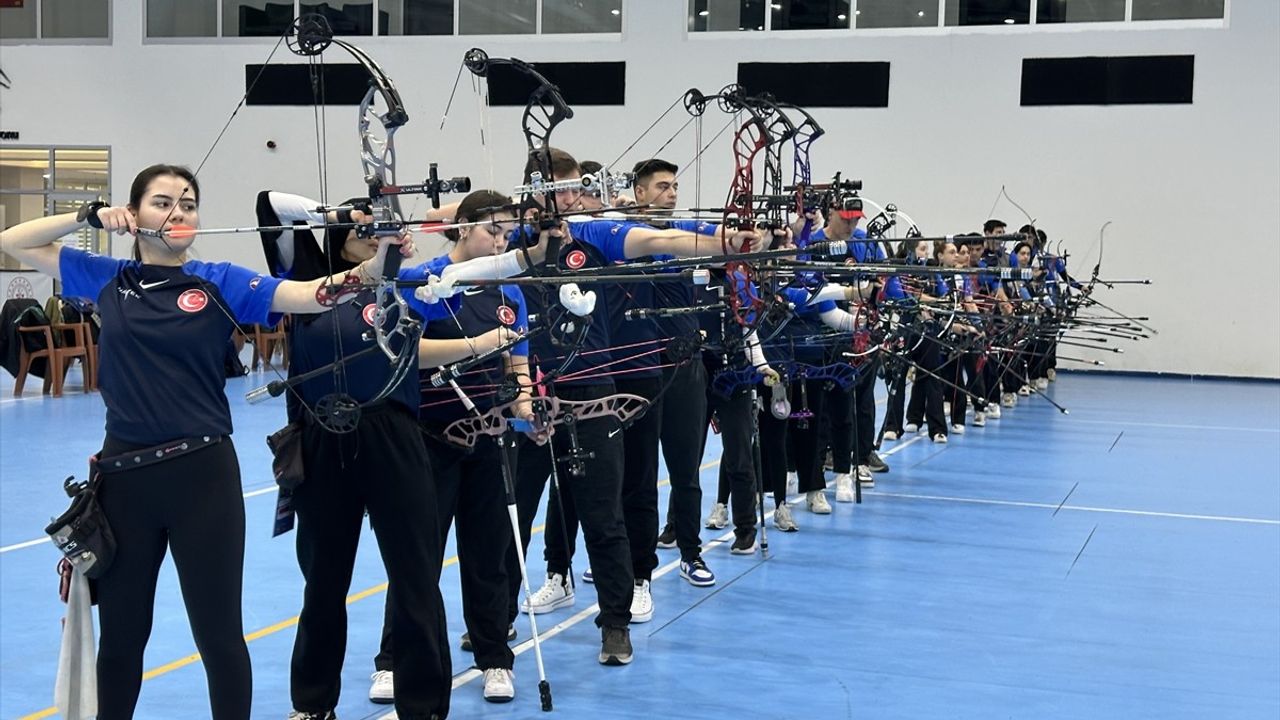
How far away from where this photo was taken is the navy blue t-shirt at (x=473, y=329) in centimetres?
368

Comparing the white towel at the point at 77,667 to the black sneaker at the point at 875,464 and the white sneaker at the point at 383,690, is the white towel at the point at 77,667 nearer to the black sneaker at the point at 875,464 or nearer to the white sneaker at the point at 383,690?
the white sneaker at the point at 383,690

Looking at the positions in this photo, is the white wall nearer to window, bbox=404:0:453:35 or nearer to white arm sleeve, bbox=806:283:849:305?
window, bbox=404:0:453:35

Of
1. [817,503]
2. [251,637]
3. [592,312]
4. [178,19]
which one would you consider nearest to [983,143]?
[817,503]

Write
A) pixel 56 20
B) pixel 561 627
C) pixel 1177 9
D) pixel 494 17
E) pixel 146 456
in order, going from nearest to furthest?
1. pixel 146 456
2. pixel 561 627
3. pixel 1177 9
4. pixel 494 17
5. pixel 56 20

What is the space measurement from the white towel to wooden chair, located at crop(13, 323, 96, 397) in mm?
9852

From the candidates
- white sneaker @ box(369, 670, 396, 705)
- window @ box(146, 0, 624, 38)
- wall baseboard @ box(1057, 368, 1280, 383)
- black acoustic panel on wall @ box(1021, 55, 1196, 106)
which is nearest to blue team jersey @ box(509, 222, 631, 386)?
white sneaker @ box(369, 670, 396, 705)

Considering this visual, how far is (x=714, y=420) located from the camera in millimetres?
6215

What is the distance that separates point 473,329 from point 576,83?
46.0 ft

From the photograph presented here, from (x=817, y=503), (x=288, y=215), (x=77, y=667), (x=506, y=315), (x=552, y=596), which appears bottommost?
(x=817, y=503)

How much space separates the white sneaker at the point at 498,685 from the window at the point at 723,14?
1402cm

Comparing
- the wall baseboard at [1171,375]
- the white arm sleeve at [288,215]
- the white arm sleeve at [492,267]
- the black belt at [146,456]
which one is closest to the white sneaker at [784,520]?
the white arm sleeve at [492,267]

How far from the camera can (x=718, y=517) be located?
6770 mm

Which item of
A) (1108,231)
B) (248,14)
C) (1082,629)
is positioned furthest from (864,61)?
(1082,629)

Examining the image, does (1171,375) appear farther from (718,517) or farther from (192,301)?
(192,301)
